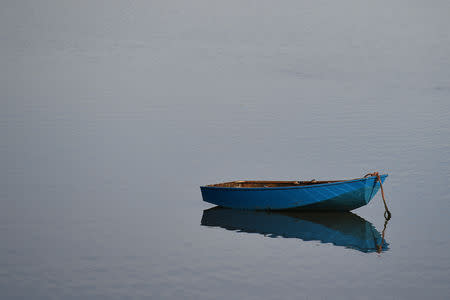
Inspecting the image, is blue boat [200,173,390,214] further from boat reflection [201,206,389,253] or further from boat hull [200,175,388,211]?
boat reflection [201,206,389,253]

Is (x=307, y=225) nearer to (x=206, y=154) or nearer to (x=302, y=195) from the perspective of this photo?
(x=302, y=195)

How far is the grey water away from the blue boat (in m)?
1.35

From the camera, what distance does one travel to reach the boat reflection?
32.7m

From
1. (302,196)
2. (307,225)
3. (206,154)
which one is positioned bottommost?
(307,225)

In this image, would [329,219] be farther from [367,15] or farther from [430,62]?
[367,15]

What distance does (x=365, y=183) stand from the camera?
114 ft

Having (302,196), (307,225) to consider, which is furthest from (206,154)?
(307,225)

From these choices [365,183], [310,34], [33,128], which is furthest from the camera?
[310,34]

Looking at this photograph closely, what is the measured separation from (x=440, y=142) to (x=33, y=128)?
30.9 m

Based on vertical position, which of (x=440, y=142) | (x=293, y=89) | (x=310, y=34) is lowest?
(x=440, y=142)

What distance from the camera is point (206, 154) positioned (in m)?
49.2

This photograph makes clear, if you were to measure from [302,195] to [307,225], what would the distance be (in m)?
1.50

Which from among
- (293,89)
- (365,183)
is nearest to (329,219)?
(365,183)

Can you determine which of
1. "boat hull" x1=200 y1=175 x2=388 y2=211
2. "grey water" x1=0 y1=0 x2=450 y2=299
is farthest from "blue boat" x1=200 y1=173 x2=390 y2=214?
"grey water" x1=0 y1=0 x2=450 y2=299
